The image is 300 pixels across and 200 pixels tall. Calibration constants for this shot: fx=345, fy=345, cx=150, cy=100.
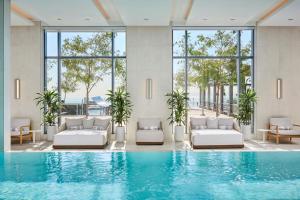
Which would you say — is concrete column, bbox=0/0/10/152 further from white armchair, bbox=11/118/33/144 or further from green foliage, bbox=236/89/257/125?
green foliage, bbox=236/89/257/125

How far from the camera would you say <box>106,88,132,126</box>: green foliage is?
39.2ft

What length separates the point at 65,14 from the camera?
35.1 feet

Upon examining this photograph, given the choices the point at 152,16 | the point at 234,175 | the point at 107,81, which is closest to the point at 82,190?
the point at 234,175

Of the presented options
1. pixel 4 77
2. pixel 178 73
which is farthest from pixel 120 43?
pixel 4 77

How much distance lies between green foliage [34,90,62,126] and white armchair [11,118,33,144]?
655 millimetres

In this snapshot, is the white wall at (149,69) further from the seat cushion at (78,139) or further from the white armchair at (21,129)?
the white armchair at (21,129)

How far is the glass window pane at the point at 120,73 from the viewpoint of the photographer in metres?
13.0

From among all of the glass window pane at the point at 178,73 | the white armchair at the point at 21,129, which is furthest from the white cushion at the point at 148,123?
the white armchair at the point at 21,129

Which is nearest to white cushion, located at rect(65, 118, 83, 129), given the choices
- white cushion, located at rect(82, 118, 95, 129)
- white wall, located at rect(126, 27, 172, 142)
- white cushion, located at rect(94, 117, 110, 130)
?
white cushion, located at rect(82, 118, 95, 129)

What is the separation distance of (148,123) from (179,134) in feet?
3.80

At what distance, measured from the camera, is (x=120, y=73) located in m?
13.0

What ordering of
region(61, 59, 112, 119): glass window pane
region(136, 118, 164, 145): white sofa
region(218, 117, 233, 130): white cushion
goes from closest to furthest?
region(136, 118, 164, 145): white sofa, region(218, 117, 233, 130): white cushion, region(61, 59, 112, 119): glass window pane

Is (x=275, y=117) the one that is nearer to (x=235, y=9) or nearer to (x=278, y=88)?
(x=278, y=88)

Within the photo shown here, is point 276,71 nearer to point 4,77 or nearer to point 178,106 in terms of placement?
point 178,106
